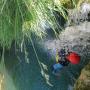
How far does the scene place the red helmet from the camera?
3273 mm

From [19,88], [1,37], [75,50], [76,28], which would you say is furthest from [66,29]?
[1,37]

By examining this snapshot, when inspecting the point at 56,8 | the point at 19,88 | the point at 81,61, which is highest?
the point at 56,8

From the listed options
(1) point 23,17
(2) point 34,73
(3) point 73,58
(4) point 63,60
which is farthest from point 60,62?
(1) point 23,17

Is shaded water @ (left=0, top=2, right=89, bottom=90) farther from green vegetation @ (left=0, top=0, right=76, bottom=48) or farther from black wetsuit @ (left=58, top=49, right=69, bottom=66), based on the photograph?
green vegetation @ (left=0, top=0, right=76, bottom=48)

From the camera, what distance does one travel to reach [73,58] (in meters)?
3.33

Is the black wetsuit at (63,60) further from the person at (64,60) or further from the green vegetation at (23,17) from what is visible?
the green vegetation at (23,17)

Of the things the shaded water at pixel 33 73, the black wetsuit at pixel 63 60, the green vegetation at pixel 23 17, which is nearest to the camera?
the green vegetation at pixel 23 17

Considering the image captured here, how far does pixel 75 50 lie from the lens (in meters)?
3.61

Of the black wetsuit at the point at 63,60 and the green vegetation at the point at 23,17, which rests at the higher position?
the green vegetation at the point at 23,17

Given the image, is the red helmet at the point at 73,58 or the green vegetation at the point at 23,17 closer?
the green vegetation at the point at 23,17

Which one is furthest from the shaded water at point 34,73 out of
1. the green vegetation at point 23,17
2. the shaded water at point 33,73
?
the green vegetation at point 23,17

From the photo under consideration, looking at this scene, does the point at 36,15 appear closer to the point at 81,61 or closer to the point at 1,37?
the point at 1,37

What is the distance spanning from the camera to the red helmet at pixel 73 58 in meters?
3.27

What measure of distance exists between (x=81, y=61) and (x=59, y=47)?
0.41 m
